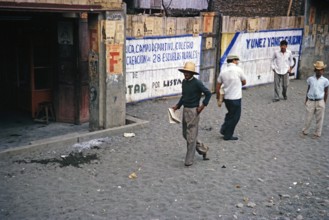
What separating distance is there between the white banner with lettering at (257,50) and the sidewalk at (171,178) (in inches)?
206

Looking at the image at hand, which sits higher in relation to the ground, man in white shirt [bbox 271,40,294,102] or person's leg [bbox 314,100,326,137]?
man in white shirt [bbox 271,40,294,102]

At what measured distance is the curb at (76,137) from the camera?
8355 mm

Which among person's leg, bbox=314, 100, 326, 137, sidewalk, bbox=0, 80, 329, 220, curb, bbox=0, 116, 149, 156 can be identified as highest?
person's leg, bbox=314, 100, 326, 137

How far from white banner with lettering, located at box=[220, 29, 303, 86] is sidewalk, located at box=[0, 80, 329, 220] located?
17.1 feet

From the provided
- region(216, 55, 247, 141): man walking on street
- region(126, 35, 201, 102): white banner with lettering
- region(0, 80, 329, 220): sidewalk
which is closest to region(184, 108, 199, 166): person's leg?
region(0, 80, 329, 220): sidewalk

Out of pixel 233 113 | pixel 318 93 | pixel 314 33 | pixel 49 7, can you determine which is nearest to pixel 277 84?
pixel 318 93

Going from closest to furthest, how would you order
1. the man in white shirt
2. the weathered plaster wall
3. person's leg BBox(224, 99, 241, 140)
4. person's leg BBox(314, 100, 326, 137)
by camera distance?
person's leg BBox(224, 99, 241, 140) → person's leg BBox(314, 100, 326, 137) → the man in white shirt → the weathered plaster wall

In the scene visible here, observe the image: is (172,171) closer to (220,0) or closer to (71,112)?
(71,112)

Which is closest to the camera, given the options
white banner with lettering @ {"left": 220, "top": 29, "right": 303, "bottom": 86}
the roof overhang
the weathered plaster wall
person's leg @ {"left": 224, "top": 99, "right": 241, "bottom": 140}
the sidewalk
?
the sidewalk

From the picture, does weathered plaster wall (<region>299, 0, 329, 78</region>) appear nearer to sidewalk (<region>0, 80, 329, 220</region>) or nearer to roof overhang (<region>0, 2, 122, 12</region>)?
sidewalk (<region>0, 80, 329, 220</region>)

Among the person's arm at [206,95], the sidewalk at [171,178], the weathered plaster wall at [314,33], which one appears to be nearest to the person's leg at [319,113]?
the sidewalk at [171,178]

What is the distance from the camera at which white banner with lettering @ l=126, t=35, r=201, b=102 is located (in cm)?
1201

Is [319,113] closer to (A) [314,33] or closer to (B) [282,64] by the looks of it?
(B) [282,64]

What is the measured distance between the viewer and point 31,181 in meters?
7.11
